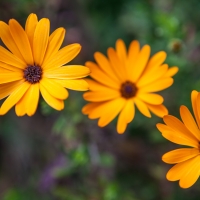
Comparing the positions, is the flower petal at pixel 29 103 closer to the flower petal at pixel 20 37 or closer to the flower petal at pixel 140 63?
the flower petal at pixel 20 37

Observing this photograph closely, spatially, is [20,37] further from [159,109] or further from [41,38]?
[159,109]

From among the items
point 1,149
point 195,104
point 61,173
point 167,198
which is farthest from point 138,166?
point 195,104

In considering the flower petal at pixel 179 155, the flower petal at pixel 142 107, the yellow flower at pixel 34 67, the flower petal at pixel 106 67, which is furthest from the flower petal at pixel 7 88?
the flower petal at pixel 179 155

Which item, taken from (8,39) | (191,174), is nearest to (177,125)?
(191,174)

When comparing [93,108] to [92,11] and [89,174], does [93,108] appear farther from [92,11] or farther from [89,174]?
[92,11]

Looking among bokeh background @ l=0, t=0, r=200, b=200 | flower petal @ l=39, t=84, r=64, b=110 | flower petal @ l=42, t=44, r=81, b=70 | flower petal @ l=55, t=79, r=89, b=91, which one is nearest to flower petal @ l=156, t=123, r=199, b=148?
flower petal @ l=55, t=79, r=89, b=91

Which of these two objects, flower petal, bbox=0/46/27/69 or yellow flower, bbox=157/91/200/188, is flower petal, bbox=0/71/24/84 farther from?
yellow flower, bbox=157/91/200/188
